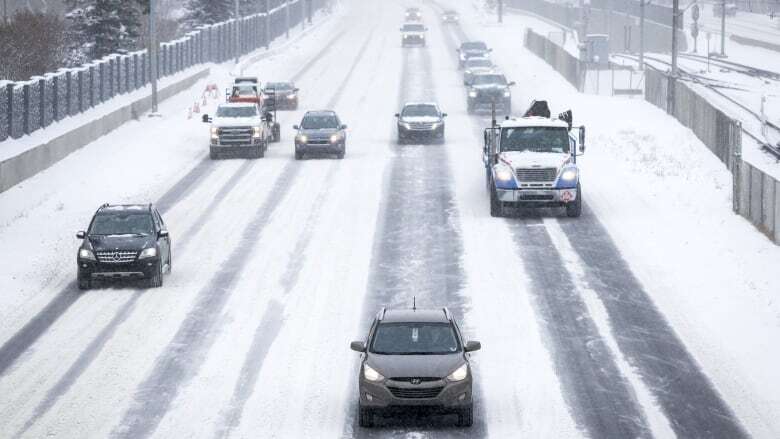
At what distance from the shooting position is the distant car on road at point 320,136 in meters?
49.2

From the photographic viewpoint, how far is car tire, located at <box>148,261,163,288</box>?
29.9m

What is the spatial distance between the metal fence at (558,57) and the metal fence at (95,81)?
1771 cm

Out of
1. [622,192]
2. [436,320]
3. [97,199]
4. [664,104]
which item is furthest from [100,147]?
[436,320]

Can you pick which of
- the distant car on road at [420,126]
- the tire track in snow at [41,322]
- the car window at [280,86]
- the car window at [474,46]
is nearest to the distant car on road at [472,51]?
the car window at [474,46]

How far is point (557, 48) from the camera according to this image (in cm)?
8431

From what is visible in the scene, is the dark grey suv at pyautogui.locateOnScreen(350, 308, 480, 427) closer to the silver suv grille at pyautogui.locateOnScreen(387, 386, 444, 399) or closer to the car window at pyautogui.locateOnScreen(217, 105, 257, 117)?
the silver suv grille at pyautogui.locateOnScreen(387, 386, 444, 399)

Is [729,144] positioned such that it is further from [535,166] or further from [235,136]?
[235,136]

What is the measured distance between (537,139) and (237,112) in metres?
15.9

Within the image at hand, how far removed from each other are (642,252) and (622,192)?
8.67 metres

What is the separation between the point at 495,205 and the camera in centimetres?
3791

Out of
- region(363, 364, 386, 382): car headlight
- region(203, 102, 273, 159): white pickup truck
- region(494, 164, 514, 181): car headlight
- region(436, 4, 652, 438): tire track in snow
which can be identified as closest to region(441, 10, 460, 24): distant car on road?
region(203, 102, 273, 159): white pickup truck

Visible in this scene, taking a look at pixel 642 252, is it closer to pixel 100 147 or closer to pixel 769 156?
pixel 769 156

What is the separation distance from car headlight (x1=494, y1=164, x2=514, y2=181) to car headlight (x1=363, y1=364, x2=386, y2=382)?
1763 cm

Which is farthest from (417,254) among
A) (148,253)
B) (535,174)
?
(148,253)
